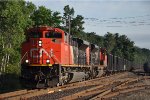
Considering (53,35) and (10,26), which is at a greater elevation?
(10,26)

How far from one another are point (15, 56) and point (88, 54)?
16.0 metres

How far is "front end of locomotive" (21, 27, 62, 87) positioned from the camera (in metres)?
18.7

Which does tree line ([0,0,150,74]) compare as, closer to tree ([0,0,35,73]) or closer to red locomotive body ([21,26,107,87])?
tree ([0,0,35,73])

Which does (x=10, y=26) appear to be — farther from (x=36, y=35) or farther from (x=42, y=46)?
(x=42, y=46)

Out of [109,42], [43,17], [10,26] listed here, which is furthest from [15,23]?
[109,42]

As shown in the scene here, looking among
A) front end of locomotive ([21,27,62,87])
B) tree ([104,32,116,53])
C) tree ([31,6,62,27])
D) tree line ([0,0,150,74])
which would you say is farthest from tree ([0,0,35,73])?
tree ([104,32,116,53])

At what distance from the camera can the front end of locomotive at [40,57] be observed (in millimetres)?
18672

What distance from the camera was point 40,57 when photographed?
18922mm

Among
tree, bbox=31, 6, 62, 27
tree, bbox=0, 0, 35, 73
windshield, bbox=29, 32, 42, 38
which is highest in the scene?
tree, bbox=31, 6, 62, 27

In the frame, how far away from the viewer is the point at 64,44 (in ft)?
65.6

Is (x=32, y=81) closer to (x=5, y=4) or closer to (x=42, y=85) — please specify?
(x=42, y=85)

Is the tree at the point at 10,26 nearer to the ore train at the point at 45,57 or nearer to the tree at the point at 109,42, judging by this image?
the ore train at the point at 45,57

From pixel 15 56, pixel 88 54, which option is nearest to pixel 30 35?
pixel 88 54

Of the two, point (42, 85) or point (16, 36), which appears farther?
point (16, 36)
